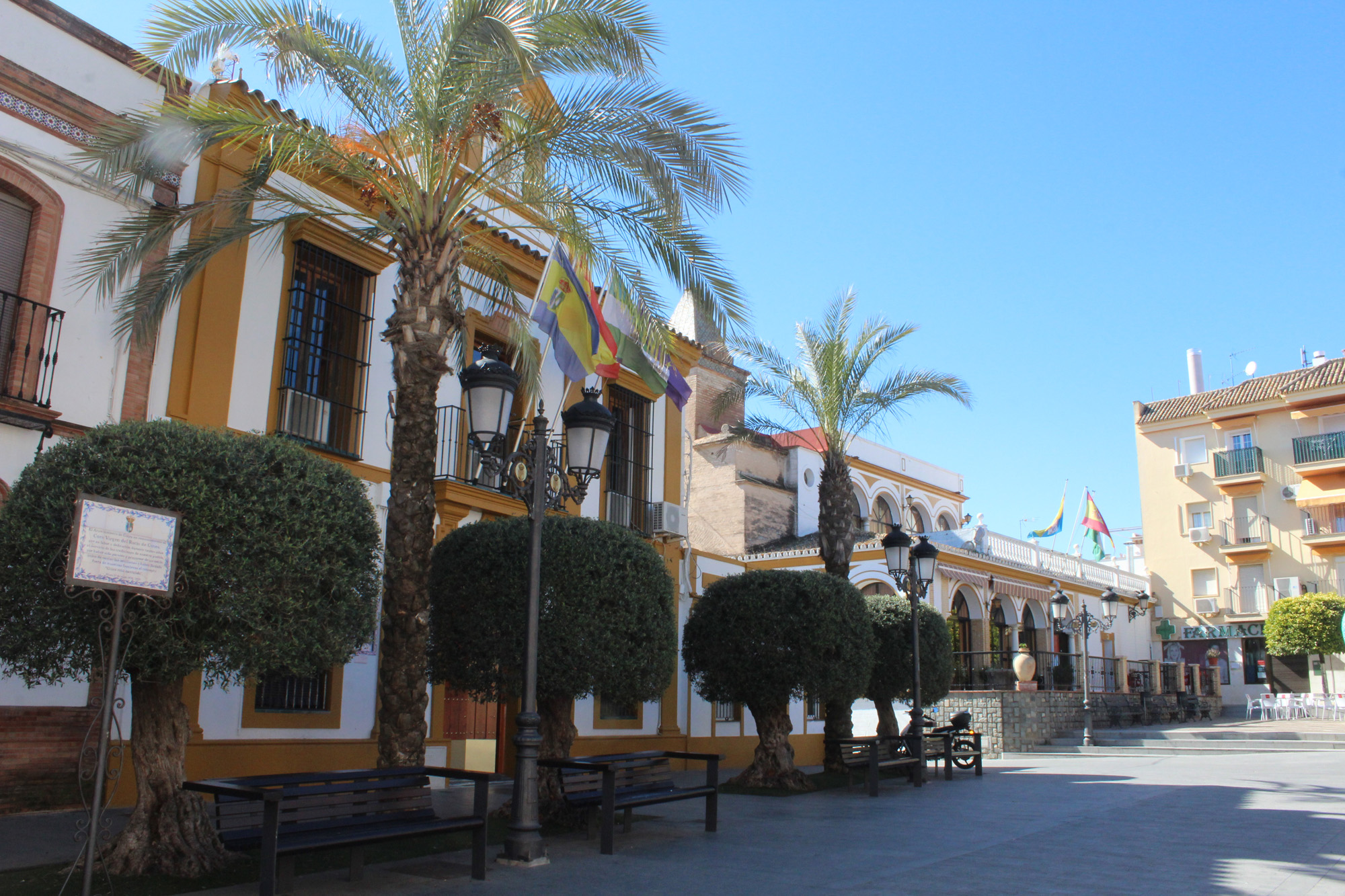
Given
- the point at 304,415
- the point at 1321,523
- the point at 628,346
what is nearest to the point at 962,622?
the point at 628,346

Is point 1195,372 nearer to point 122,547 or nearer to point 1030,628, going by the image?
point 1030,628

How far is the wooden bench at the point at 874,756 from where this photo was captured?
492 inches

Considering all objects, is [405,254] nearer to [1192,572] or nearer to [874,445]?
[874,445]

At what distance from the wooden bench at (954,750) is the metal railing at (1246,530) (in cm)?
2482

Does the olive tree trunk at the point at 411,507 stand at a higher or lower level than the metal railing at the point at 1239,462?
lower

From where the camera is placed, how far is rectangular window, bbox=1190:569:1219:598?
36.9m

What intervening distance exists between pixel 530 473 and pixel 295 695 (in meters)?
5.01

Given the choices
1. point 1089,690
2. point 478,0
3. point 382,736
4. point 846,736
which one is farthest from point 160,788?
point 1089,690

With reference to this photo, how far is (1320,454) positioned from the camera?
3400 centimetres

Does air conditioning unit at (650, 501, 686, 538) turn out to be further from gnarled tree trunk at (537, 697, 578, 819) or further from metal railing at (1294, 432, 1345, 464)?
metal railing at (1294, 432, 1345, 464)

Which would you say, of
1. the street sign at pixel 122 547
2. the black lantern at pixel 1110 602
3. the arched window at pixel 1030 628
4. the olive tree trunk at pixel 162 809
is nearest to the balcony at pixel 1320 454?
the arched window at pixel 1030 628

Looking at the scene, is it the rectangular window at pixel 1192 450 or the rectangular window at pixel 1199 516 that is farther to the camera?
the rectangular window at pixel 1192 450

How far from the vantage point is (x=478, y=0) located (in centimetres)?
846

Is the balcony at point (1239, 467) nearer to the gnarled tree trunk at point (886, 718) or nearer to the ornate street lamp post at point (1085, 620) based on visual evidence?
the ornate street lamp post at point (1085, 620)
